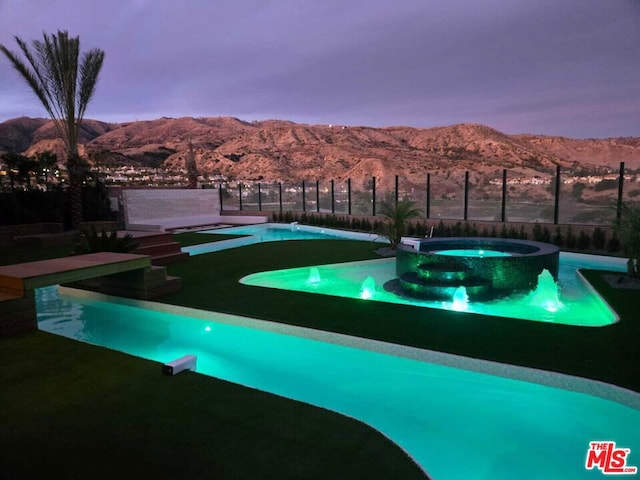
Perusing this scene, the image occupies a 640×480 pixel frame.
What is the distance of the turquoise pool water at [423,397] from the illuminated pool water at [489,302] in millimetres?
2425

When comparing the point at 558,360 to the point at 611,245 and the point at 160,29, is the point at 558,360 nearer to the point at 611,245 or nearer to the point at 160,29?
the point at 611,245

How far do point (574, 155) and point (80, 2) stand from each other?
1905 inches

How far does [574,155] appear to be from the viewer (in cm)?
4597

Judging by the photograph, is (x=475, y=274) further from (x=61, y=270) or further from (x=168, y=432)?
(x=61, y=270)

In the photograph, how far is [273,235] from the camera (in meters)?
18.4

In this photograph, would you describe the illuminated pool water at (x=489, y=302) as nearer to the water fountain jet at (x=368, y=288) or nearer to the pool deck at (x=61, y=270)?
the water fountain jet at (x=368, y=288)

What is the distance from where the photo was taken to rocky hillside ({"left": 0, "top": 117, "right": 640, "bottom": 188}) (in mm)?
45156

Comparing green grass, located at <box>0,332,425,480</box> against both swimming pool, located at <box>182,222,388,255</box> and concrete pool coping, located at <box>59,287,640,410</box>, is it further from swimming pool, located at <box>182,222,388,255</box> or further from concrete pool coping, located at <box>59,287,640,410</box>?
swimming pool, located at <box>182,222,388,255</box>

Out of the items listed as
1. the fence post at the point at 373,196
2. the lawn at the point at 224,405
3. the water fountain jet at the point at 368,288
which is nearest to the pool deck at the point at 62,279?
the lawn at the point at 224,405

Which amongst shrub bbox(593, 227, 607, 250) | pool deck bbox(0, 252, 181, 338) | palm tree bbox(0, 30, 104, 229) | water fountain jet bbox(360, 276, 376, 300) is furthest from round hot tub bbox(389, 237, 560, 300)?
palm tree bbox(0, 30, 104, 229)

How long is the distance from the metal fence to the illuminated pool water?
2609 mm

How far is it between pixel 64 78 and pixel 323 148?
134ft

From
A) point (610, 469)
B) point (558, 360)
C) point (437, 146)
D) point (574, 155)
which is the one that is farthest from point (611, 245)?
point (437, 146)

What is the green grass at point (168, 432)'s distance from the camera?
2512 millimetres
